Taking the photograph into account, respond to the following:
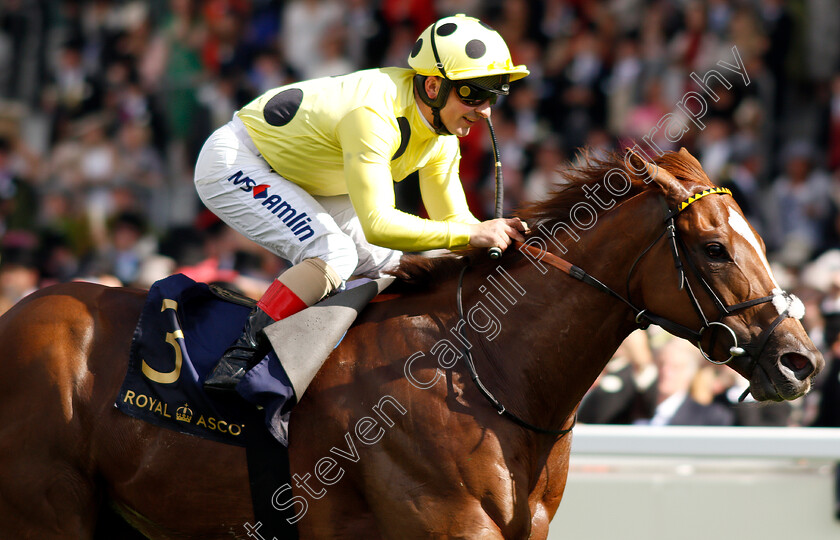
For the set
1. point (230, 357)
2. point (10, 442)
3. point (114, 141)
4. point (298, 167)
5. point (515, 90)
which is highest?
point (298, 167)

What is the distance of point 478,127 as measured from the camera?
29.1ft

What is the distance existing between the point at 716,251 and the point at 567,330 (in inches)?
22.4

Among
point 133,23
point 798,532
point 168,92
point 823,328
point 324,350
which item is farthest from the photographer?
point 133,23

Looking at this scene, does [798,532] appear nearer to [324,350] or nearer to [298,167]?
[324,350]

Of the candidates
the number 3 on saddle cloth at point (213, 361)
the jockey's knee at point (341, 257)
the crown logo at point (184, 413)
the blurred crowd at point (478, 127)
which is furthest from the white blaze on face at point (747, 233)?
the blurred crowd at point (478, 127)

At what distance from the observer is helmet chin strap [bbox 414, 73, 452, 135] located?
11.8 feet

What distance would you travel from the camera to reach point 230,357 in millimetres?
3422

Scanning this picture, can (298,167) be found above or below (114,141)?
above

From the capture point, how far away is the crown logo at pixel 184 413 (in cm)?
344

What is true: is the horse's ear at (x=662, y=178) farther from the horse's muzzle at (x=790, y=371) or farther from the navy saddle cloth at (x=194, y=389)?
the navy saddle cloth at (x=194, y=389)

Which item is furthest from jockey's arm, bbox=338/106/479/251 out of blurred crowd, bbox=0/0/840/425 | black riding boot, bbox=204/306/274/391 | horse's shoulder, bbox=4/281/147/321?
blurred crowd, bbox=0/0/840/425

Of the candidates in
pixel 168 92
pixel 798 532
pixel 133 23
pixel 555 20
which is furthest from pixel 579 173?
pixel 133 23

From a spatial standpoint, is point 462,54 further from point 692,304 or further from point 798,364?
point 798,364

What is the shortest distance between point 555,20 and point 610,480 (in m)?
5.98
